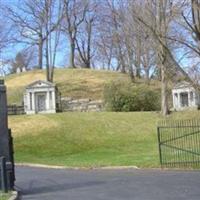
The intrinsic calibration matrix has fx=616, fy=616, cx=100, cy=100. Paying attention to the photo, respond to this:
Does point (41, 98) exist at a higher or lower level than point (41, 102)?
higher

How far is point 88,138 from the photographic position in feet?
140

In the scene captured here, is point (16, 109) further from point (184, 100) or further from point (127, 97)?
point (184, 100)

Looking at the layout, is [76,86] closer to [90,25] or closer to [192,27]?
[90,25]

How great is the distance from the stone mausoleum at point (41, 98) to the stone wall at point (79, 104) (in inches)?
133

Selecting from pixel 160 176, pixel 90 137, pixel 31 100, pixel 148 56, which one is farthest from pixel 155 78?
pixel 160 176

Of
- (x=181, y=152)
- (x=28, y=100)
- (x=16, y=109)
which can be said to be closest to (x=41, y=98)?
(x=28, y=100)

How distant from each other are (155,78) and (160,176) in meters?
57.9

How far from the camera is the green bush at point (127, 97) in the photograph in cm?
5416

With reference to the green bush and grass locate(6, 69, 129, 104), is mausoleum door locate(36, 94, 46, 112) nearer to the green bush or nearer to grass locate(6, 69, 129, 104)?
the green bush

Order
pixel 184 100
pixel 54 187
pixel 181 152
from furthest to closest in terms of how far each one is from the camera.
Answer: pixel 184 100, pixel 181 152, pixel 54 187

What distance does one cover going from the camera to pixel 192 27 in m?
27.6

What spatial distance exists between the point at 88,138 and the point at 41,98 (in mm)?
17393

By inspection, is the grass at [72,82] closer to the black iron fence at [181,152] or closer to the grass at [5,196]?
the black iron fence at [181,152]

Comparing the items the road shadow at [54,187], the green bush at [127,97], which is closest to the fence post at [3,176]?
the road shadow at [54,187]
